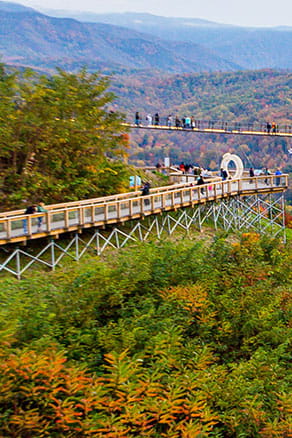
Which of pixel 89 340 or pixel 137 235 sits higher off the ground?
pixel 89 340

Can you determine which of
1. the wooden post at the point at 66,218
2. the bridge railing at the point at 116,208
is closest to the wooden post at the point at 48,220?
the bridge railing at the point at 116,208

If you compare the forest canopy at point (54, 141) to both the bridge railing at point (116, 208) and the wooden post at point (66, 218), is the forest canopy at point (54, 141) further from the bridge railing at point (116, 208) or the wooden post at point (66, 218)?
the wooden post at point (66, 218)

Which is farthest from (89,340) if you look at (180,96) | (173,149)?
(180,96)

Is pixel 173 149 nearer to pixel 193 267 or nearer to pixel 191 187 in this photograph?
pixel 191 187

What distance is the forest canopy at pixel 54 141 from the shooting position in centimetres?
2417

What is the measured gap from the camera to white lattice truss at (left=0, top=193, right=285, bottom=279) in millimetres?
20172

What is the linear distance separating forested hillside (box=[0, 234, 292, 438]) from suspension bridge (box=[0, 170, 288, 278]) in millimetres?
3385

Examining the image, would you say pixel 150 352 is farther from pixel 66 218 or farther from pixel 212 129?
pixel 212 129

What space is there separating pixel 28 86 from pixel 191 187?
8.01m

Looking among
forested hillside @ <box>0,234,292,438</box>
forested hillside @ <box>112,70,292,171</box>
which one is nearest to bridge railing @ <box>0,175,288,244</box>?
forested hillside @ <box>0,234,292,438</box>

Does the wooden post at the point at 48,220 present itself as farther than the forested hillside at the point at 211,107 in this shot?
No

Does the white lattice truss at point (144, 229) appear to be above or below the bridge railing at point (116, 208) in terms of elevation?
below

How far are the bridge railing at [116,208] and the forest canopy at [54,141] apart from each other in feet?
5.26

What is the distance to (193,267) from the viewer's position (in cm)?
1711
